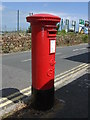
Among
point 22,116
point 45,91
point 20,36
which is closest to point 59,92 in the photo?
point 45,91

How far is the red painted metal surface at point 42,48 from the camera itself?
132 inches

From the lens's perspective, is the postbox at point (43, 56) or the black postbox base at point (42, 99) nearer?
the postbox at point (43, 56)

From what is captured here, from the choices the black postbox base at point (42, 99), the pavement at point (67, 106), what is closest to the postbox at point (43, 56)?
the black postbox base at point (42, 99)

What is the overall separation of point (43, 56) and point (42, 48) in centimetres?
15

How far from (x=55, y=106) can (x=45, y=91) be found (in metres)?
0.47

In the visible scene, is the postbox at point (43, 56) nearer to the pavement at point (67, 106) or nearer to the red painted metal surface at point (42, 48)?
the red painted metal surface at point (42, 48)

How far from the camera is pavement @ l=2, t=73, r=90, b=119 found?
3.45m

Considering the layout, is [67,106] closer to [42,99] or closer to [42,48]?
[42,99]

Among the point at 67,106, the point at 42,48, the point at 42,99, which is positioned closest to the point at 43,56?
the point at 42,48

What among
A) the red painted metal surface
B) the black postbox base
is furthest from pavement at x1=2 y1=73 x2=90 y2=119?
the red painted metal surface

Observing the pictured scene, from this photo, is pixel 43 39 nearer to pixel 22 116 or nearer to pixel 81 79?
pixel 22 116

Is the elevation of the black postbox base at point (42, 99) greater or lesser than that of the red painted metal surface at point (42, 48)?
lesser

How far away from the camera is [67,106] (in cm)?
384

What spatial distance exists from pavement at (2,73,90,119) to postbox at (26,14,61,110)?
0.55 ft
